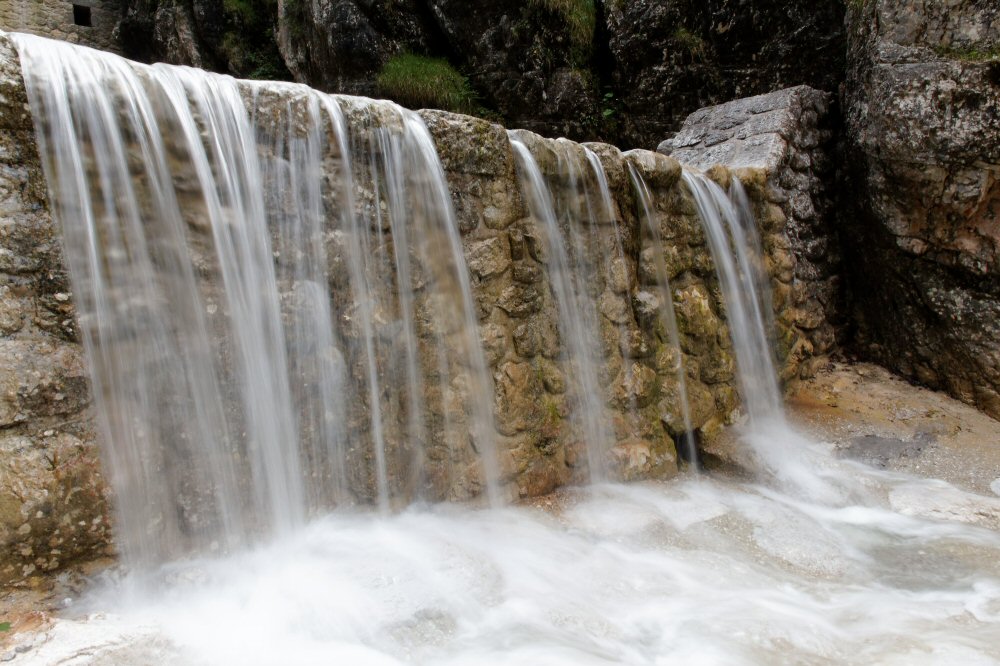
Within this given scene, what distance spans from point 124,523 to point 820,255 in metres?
5.85

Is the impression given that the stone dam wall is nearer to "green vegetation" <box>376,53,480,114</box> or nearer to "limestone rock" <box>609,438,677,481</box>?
"limestone rock" <box>609,438,677,481</box>

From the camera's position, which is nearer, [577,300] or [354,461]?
[354,461]

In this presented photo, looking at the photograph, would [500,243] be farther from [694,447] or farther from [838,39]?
[838,39]

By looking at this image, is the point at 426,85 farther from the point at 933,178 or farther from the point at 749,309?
the point at 933,178

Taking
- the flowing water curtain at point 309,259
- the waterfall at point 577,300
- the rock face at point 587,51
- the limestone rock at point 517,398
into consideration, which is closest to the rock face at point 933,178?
the rock face at point 587,51

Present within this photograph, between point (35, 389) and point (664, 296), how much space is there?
11.6 ft

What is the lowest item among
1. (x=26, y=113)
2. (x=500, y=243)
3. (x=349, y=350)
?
(x=349, y=350)

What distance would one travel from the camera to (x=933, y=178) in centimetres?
496

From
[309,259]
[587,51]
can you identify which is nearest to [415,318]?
[309,259]

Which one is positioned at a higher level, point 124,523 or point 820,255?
point 820,255

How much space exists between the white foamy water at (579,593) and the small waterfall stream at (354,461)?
0.01 meters

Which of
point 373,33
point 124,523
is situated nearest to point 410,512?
point 124,523

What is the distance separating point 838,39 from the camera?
6270mm

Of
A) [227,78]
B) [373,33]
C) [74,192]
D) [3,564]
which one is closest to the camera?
[3,564]
